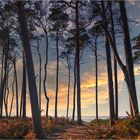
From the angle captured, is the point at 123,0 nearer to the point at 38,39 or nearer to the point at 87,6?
the point at 87,6

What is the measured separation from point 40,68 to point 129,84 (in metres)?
27.2

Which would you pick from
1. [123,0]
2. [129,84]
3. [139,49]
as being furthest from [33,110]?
[139,49]

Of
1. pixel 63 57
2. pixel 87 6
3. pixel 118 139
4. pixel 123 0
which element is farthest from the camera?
pixel 63 57

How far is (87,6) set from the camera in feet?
105

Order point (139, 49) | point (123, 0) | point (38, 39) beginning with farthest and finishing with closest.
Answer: point (38, 39), point (139, 49), point (123, 0)

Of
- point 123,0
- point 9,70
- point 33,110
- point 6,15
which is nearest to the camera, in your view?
point 33,110

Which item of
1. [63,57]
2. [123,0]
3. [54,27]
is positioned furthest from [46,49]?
[123,0]

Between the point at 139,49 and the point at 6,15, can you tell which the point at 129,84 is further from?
the point at 6,15

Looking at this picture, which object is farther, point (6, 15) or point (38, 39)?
point (38, 39)

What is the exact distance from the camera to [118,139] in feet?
54.9

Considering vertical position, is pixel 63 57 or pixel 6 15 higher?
pixel 6 15

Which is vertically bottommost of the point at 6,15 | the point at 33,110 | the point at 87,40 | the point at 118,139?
the point at 118,139

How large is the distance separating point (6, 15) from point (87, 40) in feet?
Result: 30.1

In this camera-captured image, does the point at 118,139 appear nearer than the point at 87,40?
Yes
